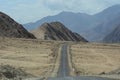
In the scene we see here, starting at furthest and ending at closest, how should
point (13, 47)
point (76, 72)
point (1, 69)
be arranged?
point (13, 47)
point (76, 72)
point (1, 69)

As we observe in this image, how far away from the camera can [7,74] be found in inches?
2277

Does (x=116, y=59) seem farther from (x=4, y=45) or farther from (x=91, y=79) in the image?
(x=91, y=79)

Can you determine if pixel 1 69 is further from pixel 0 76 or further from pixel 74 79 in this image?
pixel 74 79

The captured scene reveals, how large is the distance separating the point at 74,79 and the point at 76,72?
105 feet

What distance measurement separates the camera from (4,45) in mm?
154875

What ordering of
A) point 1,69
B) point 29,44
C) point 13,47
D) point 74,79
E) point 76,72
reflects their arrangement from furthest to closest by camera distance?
point 29,44 < point 13,47 < point 76,72 < point 1,69 < point 74,79

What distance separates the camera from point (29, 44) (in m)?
167

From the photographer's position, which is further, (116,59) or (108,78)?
(116,59)

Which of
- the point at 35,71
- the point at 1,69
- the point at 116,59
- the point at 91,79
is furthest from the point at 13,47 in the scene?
the point at 91,79

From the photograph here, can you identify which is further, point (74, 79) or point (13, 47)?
point (13, 47)

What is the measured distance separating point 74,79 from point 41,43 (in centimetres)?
12507

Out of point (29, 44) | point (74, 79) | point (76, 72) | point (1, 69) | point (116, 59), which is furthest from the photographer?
point (29, 44)

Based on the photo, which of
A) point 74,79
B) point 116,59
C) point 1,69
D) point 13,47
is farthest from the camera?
point 13,47

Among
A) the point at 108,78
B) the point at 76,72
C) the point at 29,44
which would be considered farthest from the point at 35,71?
the point at 29,44
